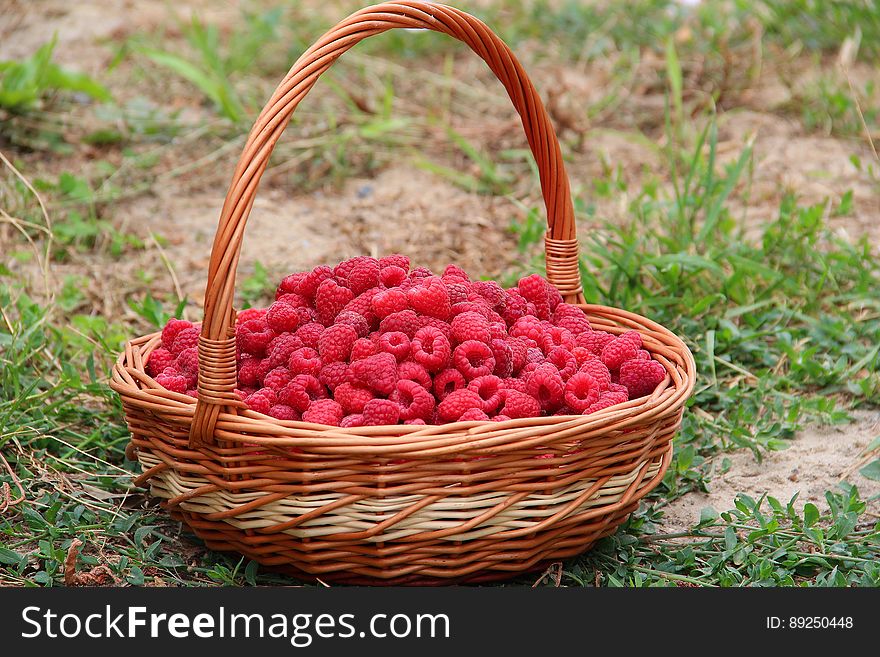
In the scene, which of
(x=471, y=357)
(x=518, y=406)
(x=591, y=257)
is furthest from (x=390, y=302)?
A: (x=591, y=257)

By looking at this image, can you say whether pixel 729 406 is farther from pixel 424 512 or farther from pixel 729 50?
pixel 729 50

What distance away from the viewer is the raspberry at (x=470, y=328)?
1.43 meters

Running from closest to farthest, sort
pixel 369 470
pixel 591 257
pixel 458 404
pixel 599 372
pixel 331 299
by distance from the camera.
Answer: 1. pixel 369 470
2. pixel 458 404
3. pixel 599 372
4. pixel 331 299
5. pixel 591 257

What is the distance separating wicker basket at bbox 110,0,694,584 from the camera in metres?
1.26

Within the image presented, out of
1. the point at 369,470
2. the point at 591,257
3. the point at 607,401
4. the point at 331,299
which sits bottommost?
the point at 369,470

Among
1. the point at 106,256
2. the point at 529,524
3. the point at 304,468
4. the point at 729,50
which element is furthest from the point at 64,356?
the point at 729,50

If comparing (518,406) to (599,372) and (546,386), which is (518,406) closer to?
(546,386)

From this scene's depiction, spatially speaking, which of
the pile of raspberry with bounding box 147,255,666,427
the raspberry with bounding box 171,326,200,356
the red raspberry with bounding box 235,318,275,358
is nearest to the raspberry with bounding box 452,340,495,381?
the pile of raspberry with bounding box 147,255,666,427

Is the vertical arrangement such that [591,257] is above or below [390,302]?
above

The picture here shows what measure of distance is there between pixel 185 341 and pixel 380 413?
1.37 feet

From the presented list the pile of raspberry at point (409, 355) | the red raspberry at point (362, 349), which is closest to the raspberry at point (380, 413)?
the pile of raspberry at point (409, 355)

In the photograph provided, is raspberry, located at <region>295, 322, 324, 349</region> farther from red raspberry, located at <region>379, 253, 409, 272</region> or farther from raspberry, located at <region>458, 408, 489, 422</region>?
raspberry, located at <region>458, 408, 489, 422</region>

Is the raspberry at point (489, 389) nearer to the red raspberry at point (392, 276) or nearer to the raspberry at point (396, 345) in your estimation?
the raspberry at point (396, 345)

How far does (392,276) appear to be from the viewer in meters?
1.58
